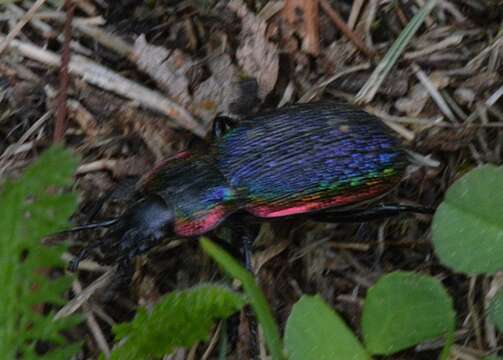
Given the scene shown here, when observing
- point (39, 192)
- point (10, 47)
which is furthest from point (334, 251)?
point (10, 47)

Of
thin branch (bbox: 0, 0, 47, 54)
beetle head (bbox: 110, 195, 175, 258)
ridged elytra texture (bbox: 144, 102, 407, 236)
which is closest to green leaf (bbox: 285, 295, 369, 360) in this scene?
ridged elytra texture (bbox: 144, 102, 407, 236)

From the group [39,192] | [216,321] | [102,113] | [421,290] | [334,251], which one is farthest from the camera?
[102,113]

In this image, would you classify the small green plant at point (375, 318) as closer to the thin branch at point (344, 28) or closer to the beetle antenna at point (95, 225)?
the beetle antenna at point (95, 225)

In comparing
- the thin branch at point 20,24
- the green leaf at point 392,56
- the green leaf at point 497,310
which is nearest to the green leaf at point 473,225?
the green leaf at point 497,310

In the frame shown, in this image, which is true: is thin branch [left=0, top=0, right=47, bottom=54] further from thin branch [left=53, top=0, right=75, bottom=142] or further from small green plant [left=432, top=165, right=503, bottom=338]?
small green plant [left=432, top=165, right=503, bottom=338]

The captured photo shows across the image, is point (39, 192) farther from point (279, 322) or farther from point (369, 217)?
point (369, 217)

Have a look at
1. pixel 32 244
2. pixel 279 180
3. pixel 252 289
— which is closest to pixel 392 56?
pixel 279 180
